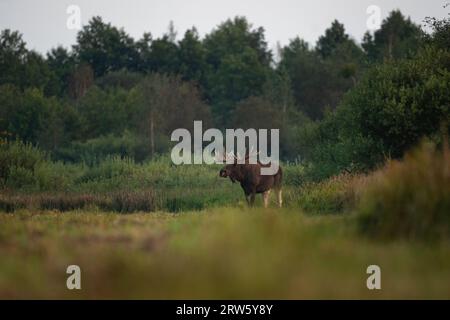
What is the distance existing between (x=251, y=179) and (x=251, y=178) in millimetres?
34

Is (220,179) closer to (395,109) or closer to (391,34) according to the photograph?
(395,109)

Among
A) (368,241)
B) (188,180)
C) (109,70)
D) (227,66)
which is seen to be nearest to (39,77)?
(109,70)

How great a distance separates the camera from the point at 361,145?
90.0ft

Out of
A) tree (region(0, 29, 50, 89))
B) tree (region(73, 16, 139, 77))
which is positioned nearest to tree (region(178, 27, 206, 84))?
tree (region(73, 16, 139, 77))

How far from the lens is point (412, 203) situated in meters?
12.4

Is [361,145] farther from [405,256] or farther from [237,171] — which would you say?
[405,256]

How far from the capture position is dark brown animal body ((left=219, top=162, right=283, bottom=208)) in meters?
25.5

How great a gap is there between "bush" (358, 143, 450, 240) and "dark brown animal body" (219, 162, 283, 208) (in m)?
12.0

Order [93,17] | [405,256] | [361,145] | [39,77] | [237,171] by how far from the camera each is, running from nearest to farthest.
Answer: [405,256] < [237,171] < [361,145] < [39,77] < [93,17]

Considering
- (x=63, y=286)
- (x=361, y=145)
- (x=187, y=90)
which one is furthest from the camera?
(x=187, y=90)

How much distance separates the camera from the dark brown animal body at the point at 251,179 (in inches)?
1002

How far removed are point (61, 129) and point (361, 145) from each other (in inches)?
1231

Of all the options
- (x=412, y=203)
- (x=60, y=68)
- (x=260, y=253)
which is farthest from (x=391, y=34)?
Result: (x=260, y=253)

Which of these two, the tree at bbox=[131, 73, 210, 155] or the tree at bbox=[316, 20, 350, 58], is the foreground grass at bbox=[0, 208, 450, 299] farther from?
the tree at bbox=[316, 20, 350, 58]
